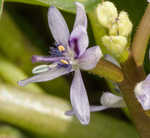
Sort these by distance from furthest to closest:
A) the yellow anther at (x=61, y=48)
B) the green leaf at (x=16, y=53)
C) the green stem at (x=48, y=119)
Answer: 1. the green leaf at (x=16, y=53)
2. the green stem at (x=48, y=119)
3. the yellow anther at (x=61, y=48)

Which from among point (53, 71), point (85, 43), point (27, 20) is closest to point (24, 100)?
point (27, 20)

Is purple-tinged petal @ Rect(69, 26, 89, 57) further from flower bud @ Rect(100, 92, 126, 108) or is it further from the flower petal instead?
flower bud @ Rect(100, 92, 126, 108)

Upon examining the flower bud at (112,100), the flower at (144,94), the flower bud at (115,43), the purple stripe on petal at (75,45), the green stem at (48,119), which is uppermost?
the flower bud at (115,43)

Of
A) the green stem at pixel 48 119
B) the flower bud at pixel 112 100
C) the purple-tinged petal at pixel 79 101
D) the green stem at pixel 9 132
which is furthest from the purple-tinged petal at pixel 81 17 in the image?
the green stem at pixel 9 132

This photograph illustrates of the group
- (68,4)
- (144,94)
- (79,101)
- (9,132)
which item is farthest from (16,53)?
(144,94)

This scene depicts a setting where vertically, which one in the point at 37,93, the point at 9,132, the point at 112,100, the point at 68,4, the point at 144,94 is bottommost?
the point at 9,132

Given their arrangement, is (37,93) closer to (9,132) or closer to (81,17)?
(9,132)

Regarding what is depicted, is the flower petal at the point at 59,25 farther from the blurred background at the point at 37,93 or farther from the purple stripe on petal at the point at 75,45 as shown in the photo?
the blurred background at the point at 37,93
